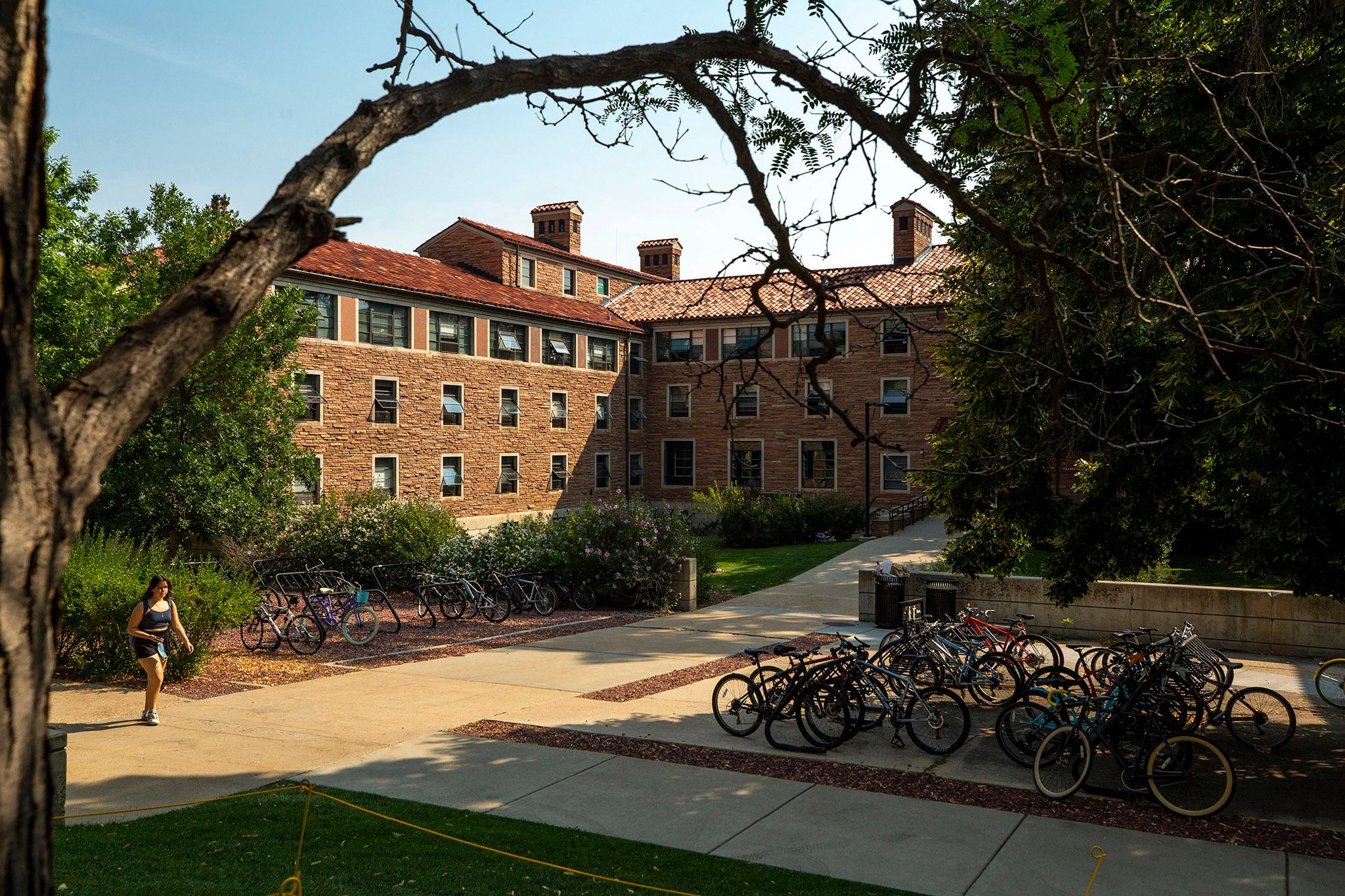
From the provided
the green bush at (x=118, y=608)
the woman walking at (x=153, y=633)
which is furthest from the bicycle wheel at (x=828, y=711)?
the green bush at (x=118, y=608)

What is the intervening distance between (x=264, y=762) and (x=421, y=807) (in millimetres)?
2313

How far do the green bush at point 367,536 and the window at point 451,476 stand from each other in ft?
36.9

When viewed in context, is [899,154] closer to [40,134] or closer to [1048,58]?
[1048,58]

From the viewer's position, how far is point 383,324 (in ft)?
115

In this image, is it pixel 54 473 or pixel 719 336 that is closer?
pixel 54 473

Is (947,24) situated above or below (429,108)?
above

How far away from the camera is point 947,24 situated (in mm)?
6027

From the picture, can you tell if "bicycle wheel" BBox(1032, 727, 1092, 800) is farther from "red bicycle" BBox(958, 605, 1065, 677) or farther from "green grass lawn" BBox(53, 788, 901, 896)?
"red bicycle" BBox(958, 605, 1065, 677)

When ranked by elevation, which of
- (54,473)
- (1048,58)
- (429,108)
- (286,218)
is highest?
(1048,58)

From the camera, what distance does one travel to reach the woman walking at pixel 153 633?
1105 centimetres

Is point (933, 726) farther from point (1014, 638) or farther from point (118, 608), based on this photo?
point (118, 608)

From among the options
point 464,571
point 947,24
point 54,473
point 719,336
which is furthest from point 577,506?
point 54,473

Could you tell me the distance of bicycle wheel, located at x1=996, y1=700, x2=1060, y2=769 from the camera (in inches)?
376

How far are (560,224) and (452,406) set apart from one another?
58.3 feet
